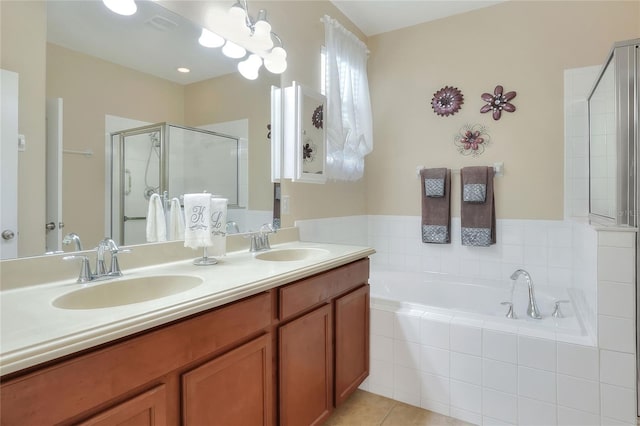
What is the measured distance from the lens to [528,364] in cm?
171

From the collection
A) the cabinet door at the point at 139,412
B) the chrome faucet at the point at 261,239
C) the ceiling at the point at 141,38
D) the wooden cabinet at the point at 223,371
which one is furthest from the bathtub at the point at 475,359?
the ceiling at the point at 141,38

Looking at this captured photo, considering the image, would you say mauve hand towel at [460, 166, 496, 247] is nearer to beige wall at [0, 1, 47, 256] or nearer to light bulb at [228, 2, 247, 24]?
light bulb at [228, 2, 247, 24]

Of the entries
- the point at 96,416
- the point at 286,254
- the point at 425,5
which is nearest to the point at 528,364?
the point at 286,254

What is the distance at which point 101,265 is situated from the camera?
1232 millimetres

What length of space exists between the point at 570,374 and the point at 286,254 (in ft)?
4.86

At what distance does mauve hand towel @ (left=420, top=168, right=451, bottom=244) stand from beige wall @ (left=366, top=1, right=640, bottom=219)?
10 cm

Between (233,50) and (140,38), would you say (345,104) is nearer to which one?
(233,50)

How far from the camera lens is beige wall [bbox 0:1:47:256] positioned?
1116 millimetres

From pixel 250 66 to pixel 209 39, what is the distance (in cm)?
30

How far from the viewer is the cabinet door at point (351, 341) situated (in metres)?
1.74

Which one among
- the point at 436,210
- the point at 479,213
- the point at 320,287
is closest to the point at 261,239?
the point at 320,287

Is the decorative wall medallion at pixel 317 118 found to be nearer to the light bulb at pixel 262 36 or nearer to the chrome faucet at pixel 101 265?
the light bulb at pixel 262 36

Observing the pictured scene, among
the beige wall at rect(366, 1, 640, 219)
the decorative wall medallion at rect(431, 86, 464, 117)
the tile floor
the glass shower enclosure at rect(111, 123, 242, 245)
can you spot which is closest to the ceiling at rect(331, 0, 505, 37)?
the beige wall at rect(366, 1, 640, 219)

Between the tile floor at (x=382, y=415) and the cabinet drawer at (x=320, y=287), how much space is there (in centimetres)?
70
